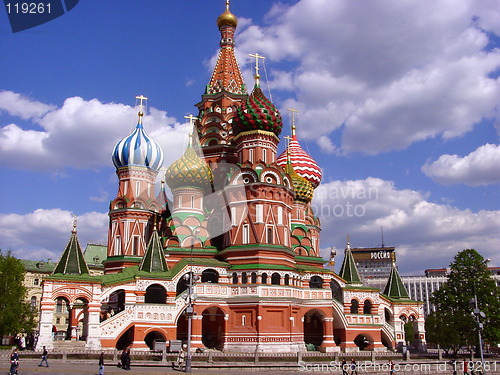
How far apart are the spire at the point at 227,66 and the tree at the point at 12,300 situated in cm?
2313

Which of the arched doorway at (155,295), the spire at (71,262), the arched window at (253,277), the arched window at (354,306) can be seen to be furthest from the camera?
the arched window at (354,306)

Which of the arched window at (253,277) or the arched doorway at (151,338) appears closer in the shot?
the arched doorway at (151,338)

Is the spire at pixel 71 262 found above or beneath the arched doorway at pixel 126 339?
above

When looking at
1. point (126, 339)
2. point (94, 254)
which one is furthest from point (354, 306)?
point (94, 254)

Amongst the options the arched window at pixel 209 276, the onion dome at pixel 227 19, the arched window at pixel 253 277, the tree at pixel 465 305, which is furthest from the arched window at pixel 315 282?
the onion dome at pixel 227 19

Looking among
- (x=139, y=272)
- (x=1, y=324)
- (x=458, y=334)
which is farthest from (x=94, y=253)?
(x=458, y=334)

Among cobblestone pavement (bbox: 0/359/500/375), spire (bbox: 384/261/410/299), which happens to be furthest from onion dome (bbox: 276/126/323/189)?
cobblestone pavement (bbox: 0/359/500/375)

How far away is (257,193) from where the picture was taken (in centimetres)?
4006

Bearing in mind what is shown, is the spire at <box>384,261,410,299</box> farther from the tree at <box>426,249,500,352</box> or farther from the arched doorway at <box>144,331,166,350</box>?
the arched doorway at <box>144,331,166,350</box>

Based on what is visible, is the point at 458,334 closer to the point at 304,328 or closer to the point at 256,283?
the point at 304,328

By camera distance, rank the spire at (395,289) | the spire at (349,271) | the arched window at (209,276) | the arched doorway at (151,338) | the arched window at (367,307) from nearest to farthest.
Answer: the arched doorway at (151,338)
the arched window at (209,276)
the arched window at (367,307)
the spire at (349,271)
the spire at (395,289)

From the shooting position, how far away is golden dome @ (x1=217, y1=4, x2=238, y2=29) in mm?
53531

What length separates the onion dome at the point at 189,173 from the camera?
44688 millimetres

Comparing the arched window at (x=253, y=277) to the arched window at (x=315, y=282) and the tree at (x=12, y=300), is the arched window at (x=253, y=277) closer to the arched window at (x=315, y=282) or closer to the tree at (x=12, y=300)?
the arched window at (x=315, y=282)
